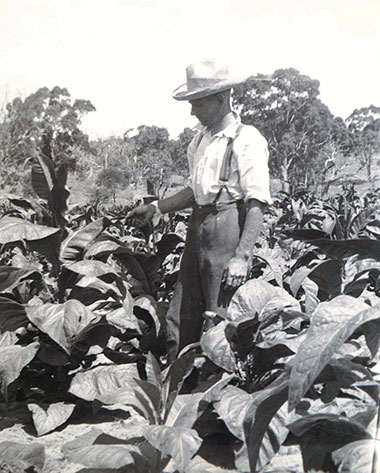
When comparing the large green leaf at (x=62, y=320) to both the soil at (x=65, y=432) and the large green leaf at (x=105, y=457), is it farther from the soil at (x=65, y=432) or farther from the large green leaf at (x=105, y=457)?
the large green leaf at (x=105, y=457)

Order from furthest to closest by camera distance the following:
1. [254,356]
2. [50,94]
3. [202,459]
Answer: [50,94]
[254,356]
[202,459]

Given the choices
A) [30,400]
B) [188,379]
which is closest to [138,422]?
[188,379]

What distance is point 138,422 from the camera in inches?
121

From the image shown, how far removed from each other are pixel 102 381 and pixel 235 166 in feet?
4.16

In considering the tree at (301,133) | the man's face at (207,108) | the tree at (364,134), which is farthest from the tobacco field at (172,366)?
the tree at (364,134)

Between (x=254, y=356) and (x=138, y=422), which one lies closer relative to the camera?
(x=254, y=356)

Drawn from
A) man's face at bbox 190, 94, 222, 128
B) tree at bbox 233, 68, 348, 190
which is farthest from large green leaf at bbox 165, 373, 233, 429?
tree at bbox 233, 68, 348, 190

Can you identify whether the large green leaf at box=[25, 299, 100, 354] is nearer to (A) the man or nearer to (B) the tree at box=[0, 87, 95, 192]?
(A) the man

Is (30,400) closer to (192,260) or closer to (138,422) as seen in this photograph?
(138,422)

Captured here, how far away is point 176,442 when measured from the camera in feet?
6.51

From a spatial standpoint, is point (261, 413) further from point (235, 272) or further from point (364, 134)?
point (364, 134)

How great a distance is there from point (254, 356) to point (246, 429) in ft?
3.31

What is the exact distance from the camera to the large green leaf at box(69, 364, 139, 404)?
9.64 ft

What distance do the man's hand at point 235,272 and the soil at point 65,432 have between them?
827 mm
